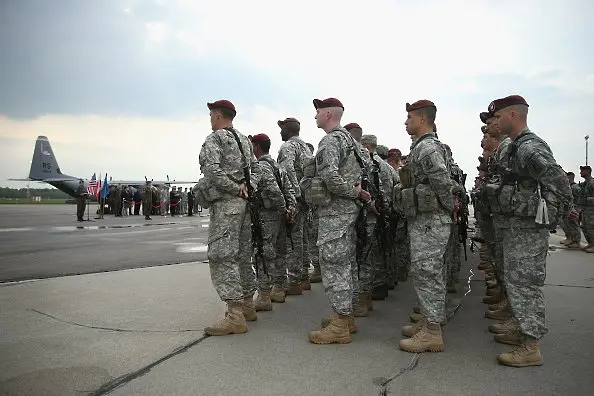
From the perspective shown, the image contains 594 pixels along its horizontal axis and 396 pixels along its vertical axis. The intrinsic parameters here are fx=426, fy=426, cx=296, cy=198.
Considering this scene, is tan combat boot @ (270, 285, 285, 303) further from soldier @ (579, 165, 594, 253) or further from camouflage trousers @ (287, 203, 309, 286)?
soldier @ (579, 165, 594, 253)

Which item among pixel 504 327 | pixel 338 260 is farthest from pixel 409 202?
pixel 504 327

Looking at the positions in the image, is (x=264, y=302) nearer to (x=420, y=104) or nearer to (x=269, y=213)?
(x=269, y=213)

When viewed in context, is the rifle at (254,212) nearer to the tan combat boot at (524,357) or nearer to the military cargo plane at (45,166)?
the tan combat boot at (524,357)

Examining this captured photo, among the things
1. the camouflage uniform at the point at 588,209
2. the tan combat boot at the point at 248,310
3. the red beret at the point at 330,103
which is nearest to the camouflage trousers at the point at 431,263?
the red beret at the point at 330,103

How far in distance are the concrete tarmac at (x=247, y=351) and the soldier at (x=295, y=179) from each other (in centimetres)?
32

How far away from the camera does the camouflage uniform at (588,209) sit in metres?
10.5

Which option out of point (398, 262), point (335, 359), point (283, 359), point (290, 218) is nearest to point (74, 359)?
point (283, 359)

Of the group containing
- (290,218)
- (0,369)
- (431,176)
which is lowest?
(0,369)

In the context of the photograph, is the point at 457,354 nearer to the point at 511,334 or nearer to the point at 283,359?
the point at 511,334

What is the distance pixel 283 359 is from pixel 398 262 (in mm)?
3656

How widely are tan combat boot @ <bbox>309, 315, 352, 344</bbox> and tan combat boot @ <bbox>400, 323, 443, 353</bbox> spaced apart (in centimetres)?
48

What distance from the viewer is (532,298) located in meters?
3.19

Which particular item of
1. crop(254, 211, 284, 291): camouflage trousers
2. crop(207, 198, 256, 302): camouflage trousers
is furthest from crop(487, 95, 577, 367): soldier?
crop(254, 211, 284, 291): camouflage trousers

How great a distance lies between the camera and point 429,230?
353 cm
